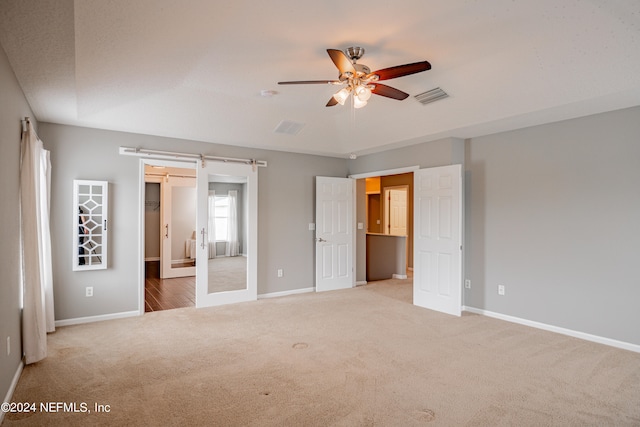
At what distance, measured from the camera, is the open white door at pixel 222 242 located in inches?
207

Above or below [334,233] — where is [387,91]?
above

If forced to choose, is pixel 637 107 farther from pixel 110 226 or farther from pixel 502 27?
pixel 110 226

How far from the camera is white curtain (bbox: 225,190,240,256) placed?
19.1 ft

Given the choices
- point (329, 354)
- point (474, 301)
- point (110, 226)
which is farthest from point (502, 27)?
point (110, 226)

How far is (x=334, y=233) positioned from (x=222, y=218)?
1.96 meters

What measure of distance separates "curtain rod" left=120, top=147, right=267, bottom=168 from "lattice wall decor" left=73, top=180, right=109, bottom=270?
53cm

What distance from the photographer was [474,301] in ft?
16.6

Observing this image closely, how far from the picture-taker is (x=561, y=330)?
13.7 ft

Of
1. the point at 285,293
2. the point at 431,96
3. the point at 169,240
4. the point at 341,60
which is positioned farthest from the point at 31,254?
the point at 169,240

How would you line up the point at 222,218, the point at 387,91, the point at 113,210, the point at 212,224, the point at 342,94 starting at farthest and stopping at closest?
the point at 222,218
the point at 212,224
the point at 113,210
the point at 387,91
the point at 342,94

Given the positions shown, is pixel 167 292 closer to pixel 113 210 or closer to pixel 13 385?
pixel 113 210

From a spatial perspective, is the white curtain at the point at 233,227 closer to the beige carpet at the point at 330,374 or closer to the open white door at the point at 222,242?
the open white door at the point at 222,242

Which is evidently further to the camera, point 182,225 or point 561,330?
point 182,225

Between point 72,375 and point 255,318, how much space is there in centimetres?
208
